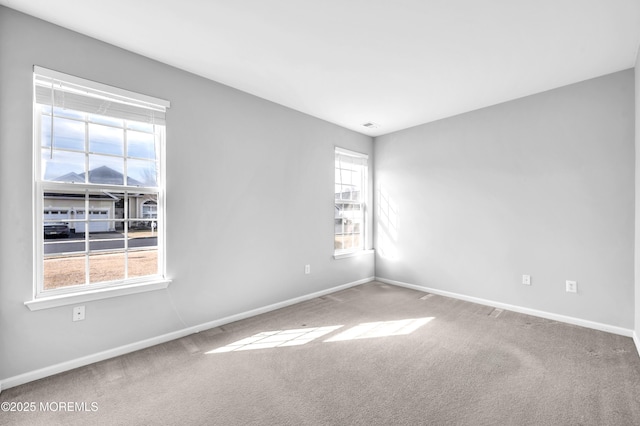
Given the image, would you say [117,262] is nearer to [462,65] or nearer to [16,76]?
[16,76]

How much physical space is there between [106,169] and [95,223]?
486 mm

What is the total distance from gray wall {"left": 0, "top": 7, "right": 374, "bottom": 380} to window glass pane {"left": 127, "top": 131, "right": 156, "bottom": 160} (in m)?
0.16

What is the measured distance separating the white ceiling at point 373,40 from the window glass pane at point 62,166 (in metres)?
1.02

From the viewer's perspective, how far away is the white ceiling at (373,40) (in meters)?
2.02

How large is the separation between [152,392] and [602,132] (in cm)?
482

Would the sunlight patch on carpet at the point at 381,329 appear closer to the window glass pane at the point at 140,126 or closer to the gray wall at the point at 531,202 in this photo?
the gray wall at the point at 531,202

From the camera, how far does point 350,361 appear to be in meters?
2.41

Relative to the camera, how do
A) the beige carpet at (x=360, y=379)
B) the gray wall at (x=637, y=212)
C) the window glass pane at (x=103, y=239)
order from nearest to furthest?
the beige carpet at (x=360, y=379), the window glass pane at (x=103, y=239), the gray wall at (x=637, y=212)

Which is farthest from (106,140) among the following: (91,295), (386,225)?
(386,225)

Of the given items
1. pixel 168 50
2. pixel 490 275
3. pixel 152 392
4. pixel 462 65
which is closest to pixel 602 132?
pixel 462 65

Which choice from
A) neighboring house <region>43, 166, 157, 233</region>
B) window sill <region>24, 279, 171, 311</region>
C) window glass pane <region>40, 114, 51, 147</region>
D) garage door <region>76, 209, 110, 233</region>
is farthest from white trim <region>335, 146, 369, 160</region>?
window glass pane <region>40, 114, 51, 147</region>

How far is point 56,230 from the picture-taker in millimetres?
2256

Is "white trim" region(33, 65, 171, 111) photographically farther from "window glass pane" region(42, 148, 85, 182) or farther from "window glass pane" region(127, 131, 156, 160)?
"window glass pane" region(42, 148, 85, 182)

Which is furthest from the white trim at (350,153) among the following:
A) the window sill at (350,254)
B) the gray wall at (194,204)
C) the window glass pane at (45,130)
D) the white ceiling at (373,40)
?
the window glass pane at (45,130)
